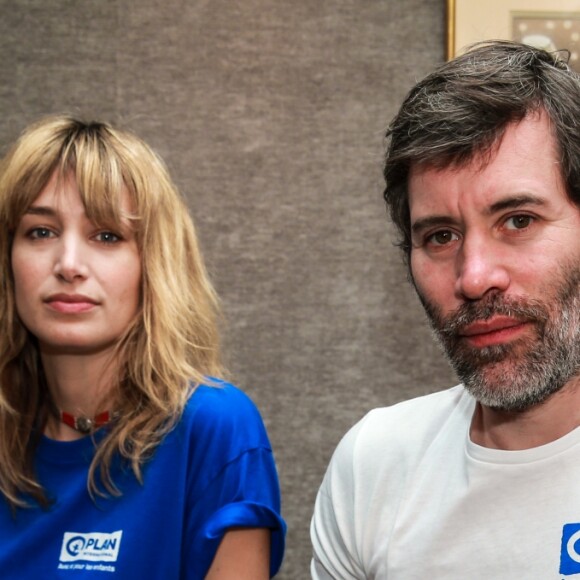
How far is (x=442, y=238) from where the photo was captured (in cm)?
123

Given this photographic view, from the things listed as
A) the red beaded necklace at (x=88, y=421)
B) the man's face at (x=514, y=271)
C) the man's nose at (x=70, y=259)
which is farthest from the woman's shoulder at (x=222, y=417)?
the man's face at (x=514, y=271)

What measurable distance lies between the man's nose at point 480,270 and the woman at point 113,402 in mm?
604

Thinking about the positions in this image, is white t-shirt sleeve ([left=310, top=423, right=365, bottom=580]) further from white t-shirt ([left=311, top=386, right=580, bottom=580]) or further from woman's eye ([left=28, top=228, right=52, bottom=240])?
woman's eye ([left=28, top=228, right=52, bottom=240])

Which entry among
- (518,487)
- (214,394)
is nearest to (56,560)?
(214,394)

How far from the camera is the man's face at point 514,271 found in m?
1.13

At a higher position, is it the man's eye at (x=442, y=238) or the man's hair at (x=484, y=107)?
the man's hair at (x=484, y=107)

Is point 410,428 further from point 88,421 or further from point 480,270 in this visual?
point 88,421

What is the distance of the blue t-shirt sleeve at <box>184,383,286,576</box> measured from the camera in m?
1.53

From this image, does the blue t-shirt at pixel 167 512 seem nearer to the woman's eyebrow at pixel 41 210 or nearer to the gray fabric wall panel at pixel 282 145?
the woman's eyebrow at pixel 41 210

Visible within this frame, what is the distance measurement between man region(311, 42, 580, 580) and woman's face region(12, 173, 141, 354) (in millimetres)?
548

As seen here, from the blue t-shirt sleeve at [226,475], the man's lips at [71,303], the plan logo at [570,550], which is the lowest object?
the plan logo at [570,550]

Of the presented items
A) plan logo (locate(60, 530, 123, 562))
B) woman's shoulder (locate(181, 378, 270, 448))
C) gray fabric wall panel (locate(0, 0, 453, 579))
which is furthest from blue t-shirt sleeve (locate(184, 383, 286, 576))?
gray fabric wall panel (locate(0, 0, 453, 579))

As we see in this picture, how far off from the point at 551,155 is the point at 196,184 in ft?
3.64

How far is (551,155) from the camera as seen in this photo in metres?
1.17
